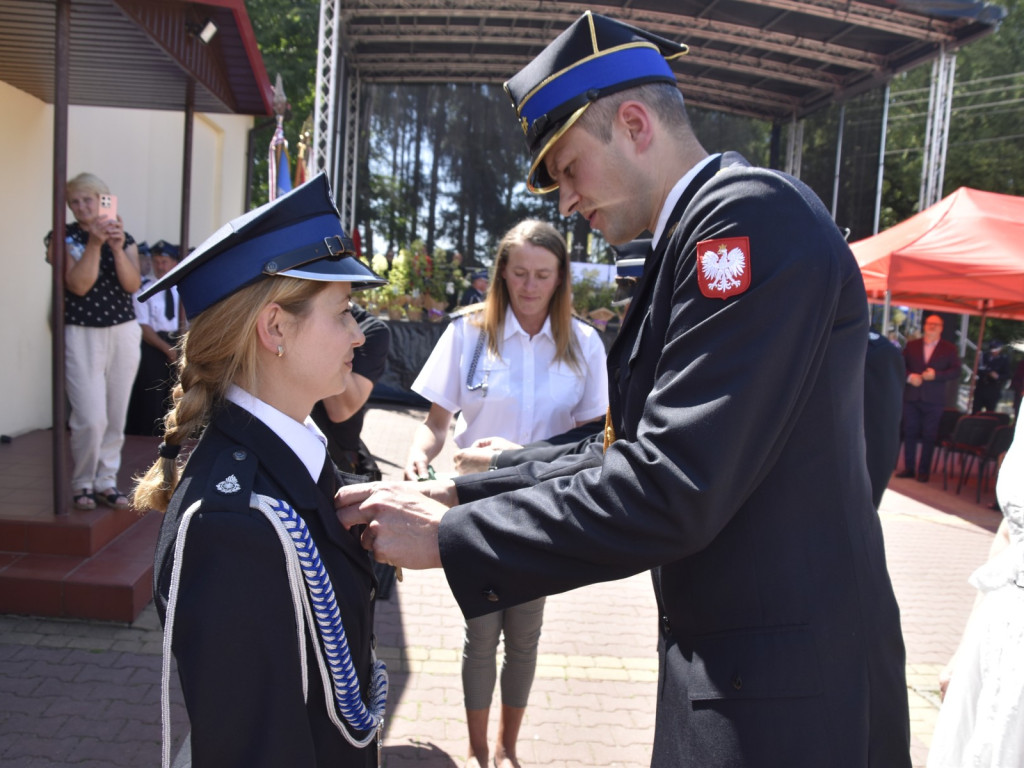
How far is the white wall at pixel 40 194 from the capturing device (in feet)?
21.6

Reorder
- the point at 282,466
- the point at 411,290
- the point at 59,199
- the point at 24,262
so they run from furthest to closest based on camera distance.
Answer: the point at 411,290 < the point at 24,262 < the point at 59,199 < the point at 282,466

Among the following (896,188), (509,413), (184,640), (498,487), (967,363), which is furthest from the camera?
(896,188)

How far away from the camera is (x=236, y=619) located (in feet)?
4.35

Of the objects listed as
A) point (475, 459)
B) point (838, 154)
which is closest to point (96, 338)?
point (475, 459)

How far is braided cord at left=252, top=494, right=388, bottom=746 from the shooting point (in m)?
1.44

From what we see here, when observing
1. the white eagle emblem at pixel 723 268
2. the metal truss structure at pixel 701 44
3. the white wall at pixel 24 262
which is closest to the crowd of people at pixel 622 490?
the white eagle emblem at pixel 723 268

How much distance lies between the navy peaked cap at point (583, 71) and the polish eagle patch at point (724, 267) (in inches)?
18.6

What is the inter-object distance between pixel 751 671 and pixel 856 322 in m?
0.65

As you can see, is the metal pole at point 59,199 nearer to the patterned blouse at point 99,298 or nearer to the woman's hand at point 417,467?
the patterned blouse at point 99,298

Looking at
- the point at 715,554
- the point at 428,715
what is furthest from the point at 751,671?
the point at 428,715

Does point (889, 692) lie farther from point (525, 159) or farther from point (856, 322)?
point (525, 159)

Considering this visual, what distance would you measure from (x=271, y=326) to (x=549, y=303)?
1836 millimetres

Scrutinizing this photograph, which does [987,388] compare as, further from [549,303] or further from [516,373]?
[516,373]

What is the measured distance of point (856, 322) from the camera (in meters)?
1.41
